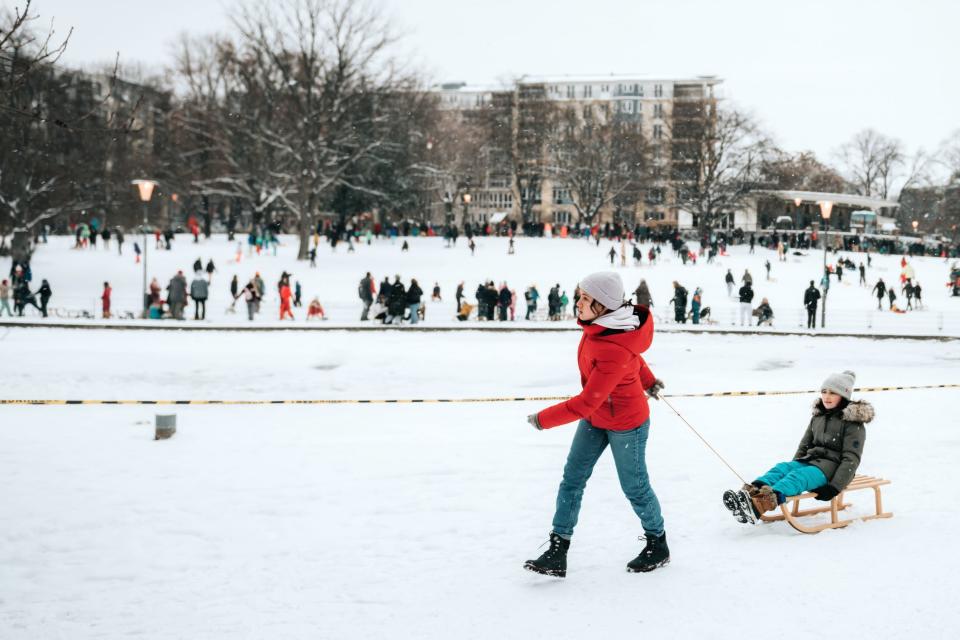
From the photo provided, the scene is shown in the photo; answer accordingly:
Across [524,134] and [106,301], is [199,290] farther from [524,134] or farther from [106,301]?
[524,134]

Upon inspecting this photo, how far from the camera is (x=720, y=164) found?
67000 mm

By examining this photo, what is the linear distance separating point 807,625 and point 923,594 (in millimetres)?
884

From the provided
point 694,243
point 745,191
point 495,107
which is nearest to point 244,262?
point 694,243

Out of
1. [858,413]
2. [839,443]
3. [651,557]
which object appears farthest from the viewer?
[839,443]

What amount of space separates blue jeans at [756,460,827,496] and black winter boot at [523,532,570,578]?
5.23ft

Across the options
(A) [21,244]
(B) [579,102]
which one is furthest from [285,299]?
(B) [579,102]

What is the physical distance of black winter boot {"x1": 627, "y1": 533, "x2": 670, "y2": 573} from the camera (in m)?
5.63

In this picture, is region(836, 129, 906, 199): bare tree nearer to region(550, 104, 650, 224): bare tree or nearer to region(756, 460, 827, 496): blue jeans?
region(550, 104, 650, 224): bare tree

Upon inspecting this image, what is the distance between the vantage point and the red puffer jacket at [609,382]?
5.08 meters

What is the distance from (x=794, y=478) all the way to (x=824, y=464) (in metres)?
0.29

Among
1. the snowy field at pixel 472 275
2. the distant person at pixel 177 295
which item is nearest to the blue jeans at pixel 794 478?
the snowy field at pixel 472 275

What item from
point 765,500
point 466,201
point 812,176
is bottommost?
point 765,500

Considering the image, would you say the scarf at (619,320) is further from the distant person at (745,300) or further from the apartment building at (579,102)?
the apartment building at (579,102)

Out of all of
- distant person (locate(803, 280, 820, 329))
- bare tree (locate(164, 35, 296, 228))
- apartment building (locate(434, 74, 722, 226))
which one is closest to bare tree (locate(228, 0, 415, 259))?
bare tree (locate(164, 35, 296, 228))
